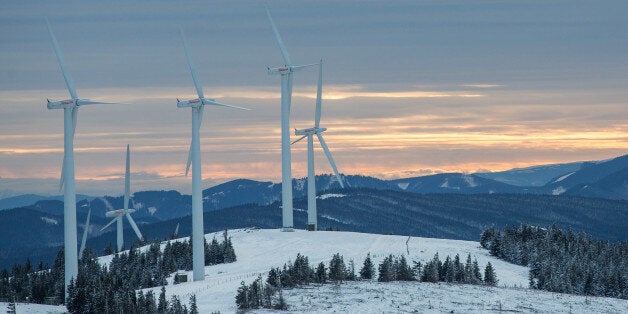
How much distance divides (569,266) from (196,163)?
195 feet

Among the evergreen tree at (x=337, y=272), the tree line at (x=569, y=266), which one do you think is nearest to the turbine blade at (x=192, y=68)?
the evergreen tree at (x=337, y=272)

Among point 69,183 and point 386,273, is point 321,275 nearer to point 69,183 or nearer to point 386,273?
point 386,273

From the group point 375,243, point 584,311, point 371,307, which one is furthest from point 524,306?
point 375,243

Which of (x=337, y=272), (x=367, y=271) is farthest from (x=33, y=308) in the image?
(x=367, y=271)

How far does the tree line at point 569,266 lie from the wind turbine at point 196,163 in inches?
1930

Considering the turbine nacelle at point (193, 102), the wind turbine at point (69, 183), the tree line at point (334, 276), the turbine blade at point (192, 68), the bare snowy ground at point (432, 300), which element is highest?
the turbine blade at point (192, 68)

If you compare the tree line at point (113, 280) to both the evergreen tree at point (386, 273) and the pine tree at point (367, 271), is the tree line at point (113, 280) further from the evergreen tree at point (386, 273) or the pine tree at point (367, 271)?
the evergreen tree at point (386, 273)

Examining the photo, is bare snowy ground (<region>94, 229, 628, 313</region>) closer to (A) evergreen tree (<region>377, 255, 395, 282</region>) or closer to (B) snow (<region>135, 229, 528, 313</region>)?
(B) snow (<region>135, 229, 528, 313</region>)

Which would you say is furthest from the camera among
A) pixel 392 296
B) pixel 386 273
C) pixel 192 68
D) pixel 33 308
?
pixel 192 68

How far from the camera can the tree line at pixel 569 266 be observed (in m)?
155

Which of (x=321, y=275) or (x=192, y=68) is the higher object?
(x=192, y=68)

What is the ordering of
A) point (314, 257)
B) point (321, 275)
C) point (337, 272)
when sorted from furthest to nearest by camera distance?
point (314, 257), point (337, 272), point (321, 275)

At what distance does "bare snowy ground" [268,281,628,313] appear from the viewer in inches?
4710

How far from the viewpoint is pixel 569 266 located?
548 feet
